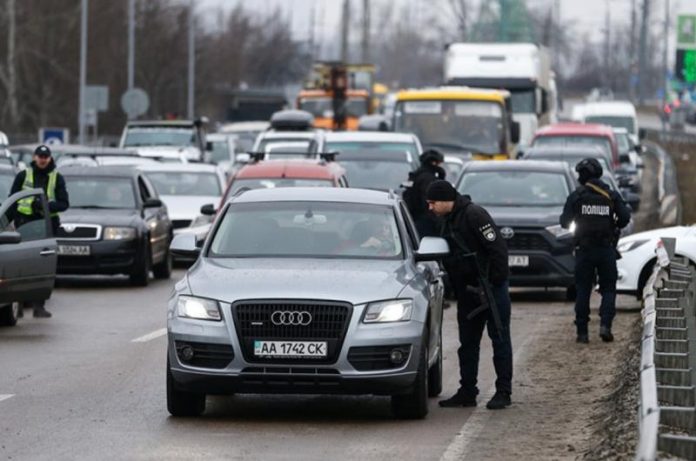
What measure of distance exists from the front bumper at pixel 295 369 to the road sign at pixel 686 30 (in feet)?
127

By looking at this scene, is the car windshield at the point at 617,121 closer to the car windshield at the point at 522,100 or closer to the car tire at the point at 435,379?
the car windshield at the point at 522,100

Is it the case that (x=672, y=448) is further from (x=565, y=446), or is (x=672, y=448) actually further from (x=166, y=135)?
(x=166, y=135)

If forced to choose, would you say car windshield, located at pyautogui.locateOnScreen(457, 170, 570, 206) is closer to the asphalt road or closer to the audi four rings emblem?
the asphalt road

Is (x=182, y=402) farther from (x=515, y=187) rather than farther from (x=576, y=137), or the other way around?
(x=576, y=137)

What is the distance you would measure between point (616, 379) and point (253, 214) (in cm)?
324

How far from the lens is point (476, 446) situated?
11.7 m

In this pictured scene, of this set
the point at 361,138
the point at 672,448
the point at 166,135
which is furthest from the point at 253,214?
the point at 166,135

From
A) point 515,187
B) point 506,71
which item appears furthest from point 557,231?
point 506,71

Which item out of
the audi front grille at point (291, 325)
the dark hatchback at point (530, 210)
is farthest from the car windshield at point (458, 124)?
the audi front grille at point (291, 325)

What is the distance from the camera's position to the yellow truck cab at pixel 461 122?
38.8 m

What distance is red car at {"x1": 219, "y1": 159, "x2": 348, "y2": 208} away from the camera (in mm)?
24531

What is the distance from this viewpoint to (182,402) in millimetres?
12727

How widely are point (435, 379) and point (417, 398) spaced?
1503 mm

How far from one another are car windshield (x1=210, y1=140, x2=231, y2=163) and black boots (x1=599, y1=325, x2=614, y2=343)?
34069mm
